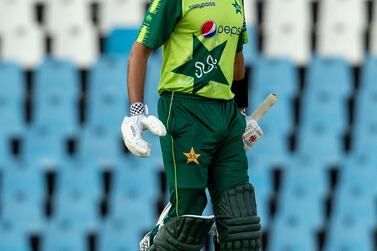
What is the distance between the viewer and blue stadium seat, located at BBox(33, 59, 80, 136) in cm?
1125

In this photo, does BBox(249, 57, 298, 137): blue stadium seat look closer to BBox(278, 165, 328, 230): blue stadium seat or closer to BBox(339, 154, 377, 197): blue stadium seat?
BBox(278, 165, 328, 230): blue stadium seat

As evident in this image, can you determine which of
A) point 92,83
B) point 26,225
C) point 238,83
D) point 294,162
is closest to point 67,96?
point 92,83

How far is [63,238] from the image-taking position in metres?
10.7

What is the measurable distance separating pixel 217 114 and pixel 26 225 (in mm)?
5330

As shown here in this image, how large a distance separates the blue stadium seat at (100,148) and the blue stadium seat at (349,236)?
6.83 ft

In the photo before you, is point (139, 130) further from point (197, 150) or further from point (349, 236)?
point (349, 236)

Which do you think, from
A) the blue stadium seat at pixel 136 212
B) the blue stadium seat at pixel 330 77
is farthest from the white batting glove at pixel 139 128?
the blue stadium seat at pixel 330 77

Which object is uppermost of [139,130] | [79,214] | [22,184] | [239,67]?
[239,67]

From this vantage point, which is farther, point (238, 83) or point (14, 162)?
point (14, 162)

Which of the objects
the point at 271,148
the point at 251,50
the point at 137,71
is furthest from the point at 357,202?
the point at 137,71

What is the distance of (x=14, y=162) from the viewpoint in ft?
36.6

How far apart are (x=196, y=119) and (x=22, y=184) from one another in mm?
5427

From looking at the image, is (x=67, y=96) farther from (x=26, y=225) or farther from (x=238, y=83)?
(x=238, y=83)

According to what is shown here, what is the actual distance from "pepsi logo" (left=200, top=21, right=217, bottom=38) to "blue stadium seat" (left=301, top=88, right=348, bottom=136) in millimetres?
5460
